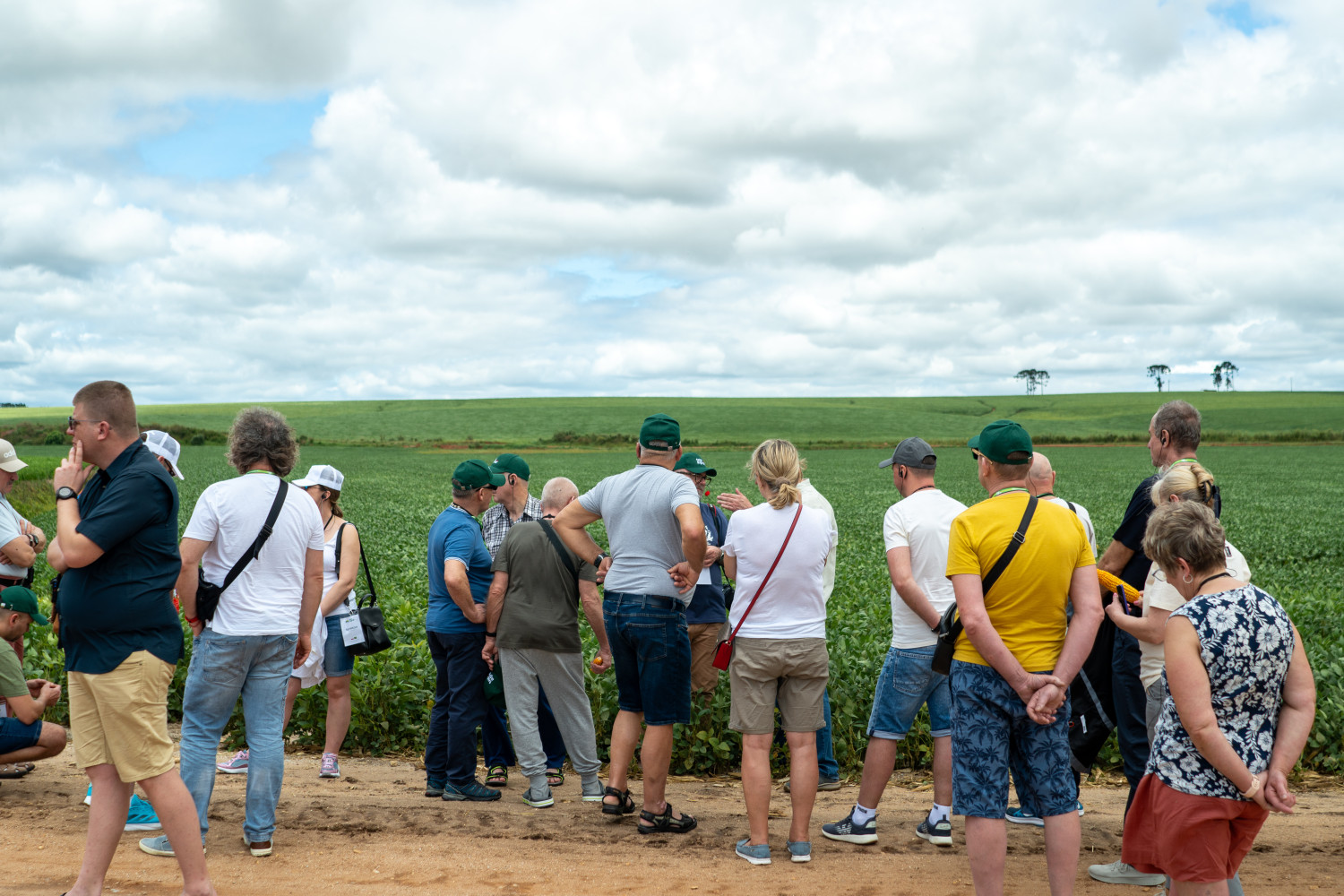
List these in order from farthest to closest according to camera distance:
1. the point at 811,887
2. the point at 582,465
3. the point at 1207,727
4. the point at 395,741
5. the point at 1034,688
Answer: the point at 582,465, the point at 395,741, the point at 811,887, the point at 1034,688, the point at 1207,727

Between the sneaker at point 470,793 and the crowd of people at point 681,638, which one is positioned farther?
the sneaker at point 470,793

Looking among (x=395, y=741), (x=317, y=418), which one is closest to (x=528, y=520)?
(x=395, y=741)

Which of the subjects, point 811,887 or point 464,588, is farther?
point 464,588

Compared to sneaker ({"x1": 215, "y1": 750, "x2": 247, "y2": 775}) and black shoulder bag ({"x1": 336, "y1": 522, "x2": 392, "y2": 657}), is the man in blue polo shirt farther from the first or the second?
sneaker ({"x1": 215, "y1": 750, "x2": 247, "y2": 775})

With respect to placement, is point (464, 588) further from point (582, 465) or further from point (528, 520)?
point (582, 465)

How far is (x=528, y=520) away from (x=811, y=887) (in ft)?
10.1

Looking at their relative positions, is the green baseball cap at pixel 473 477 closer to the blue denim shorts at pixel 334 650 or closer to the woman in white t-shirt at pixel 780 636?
the blue denim shorts at pixel 334 650

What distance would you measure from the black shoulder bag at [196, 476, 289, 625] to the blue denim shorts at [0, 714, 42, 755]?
224cm

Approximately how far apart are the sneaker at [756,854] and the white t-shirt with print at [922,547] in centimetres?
144

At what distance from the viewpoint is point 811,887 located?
5.14 m

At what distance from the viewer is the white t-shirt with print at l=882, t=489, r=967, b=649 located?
581 centimetres

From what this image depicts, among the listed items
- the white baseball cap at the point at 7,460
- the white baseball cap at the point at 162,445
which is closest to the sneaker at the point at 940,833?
the white baseball cap at the point at 162,445

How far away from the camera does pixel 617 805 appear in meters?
6.15

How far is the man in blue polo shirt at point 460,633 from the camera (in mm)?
6664
